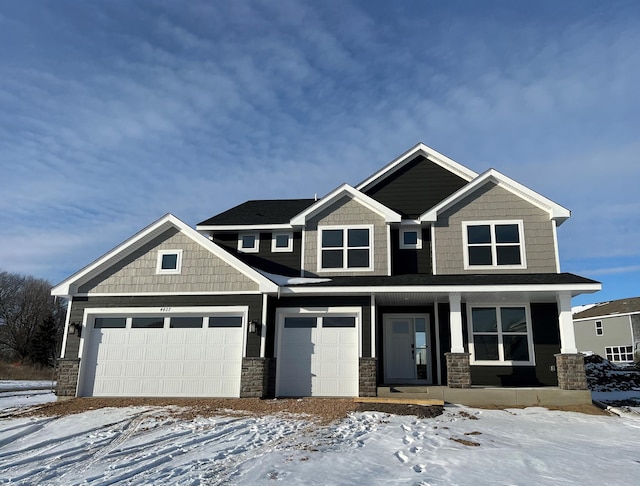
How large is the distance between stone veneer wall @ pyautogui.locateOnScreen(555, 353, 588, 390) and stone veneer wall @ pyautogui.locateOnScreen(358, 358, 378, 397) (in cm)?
487

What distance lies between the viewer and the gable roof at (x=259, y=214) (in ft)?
52.2

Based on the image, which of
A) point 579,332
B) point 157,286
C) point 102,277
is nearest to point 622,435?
point 157,286

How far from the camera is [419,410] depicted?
1030 centimetres

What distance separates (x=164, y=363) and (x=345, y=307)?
5.43 metres

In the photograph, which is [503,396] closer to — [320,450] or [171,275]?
[320,450]

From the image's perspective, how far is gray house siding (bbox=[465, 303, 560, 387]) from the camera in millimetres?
13078

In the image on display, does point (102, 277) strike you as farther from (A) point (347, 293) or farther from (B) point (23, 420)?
(A) point (347, 293)

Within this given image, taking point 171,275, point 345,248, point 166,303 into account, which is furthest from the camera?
Answer: point 345,248

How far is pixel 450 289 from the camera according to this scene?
40.9 ft

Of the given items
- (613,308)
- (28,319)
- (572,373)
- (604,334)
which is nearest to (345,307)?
(572,373)

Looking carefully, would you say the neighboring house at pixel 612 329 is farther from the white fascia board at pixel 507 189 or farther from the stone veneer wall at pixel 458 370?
the stone veneer wall at pixel 458 370

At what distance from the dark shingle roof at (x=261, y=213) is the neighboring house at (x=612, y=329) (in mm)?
26587

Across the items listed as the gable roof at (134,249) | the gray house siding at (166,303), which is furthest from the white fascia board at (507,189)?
the gable roof at (134,249)

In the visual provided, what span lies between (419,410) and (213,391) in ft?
18.9
